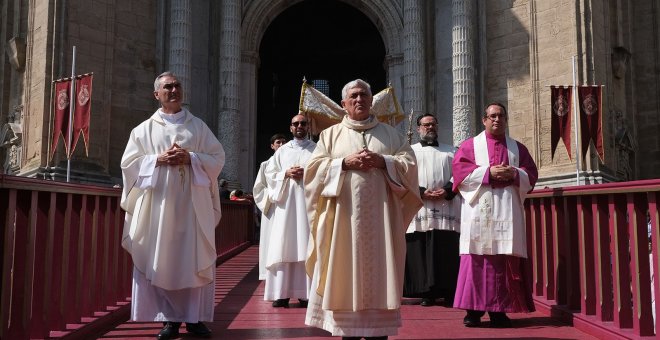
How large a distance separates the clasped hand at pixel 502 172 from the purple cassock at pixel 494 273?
0.18 ft

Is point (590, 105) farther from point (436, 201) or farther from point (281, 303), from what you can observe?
point (281, 303)

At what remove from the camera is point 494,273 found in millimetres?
6078

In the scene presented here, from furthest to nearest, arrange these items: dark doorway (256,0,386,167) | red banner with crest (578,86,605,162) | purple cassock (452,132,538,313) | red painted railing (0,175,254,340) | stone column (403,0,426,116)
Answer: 1. dark doorway (256,0,386,167)
2. stone column (403,0,426,116)
3. red banner with crest (578,86,605,162)
4. purple cassock (452,132,538,313)
5. red painted railing (0,175,254,340)

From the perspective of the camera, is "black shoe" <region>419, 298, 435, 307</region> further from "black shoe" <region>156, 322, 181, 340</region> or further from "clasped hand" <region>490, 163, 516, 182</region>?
"black shoe" <region>156, 322, 181, 340</region>

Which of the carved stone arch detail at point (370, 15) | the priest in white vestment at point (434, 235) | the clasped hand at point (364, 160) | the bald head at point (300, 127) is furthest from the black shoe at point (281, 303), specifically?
the carved stone arch detail at point (370, 15)

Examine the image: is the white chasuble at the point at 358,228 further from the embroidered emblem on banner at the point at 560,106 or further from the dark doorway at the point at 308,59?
the dark doorway at the point at 308,59

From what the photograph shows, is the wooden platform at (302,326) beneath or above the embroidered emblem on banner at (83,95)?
beneath

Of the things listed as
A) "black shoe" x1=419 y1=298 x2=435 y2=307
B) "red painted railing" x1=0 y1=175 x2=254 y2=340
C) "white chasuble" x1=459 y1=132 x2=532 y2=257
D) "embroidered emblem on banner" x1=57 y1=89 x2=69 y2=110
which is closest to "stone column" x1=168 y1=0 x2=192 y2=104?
"embroidered emblem on banner" x1=57 y1=89 x2=69 y2=110

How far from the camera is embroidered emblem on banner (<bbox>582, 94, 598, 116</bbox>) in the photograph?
554 inches

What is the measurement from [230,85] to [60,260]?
12.5 m

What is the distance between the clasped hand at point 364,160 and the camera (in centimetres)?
482

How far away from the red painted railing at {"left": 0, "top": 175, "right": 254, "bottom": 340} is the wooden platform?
38 centimetres

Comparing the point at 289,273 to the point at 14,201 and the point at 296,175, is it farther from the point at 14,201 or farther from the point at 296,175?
the point at 14,201

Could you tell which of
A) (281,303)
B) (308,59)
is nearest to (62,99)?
(281,303)
